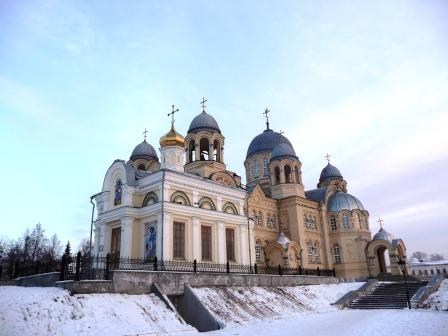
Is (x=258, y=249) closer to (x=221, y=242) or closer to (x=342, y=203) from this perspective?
(x=221, y=242)

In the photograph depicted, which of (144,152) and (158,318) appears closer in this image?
(158,318)

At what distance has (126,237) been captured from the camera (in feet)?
71.7

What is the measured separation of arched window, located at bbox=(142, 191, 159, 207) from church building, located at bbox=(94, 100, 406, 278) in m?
0.06

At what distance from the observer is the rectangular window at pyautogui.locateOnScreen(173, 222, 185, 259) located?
21406mm

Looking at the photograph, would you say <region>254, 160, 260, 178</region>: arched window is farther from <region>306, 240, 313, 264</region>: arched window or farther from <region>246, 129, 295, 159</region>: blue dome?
<region>306, 240, 313, 264</region>: arched window

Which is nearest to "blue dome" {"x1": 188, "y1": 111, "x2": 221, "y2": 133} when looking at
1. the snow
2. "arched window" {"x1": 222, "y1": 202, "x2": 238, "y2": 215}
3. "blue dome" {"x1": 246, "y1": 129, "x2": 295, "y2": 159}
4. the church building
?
the church building

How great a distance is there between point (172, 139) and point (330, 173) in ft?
A: 89.8

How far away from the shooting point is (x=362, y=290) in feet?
74.9

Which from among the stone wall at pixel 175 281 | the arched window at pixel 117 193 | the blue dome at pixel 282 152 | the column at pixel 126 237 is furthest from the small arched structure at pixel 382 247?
the arched window at pixel 117 193

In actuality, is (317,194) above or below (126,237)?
above

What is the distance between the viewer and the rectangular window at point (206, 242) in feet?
75.2

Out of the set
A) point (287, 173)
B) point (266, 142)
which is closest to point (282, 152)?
point (287, 173)

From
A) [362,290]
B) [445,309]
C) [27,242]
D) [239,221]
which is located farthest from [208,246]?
[27,242]

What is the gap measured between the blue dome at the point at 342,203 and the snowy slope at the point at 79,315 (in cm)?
2771
